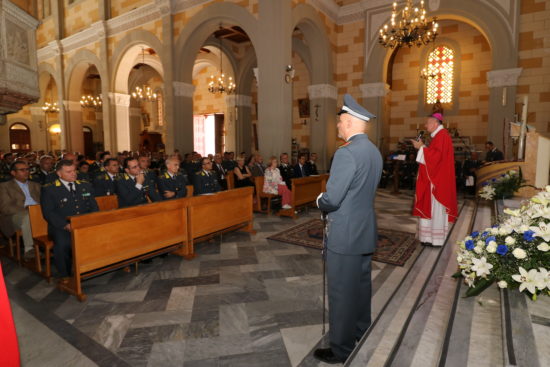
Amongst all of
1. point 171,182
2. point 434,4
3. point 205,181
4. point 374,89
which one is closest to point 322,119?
point 374,89

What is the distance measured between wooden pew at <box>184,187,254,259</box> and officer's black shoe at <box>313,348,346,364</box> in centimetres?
280

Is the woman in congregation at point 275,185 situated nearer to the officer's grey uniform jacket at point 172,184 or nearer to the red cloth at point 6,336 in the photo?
the officer's grey uniform jacket at point 172,184

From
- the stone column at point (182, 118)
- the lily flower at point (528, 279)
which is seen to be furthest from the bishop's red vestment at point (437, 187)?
the stone column at point (182, 118)

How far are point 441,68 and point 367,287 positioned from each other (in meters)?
13.3

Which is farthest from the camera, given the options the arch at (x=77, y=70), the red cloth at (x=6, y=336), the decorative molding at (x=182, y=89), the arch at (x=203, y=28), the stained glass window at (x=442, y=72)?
the arch at (x=77, y=70)

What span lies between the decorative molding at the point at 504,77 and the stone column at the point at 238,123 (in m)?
9.83

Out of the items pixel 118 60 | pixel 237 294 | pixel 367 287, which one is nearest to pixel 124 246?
pixel 237 294

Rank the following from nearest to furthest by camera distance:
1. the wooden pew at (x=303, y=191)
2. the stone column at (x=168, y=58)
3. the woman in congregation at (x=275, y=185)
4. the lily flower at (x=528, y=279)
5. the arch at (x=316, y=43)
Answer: the lily flower at (x=528, y=279)
the wooden pew at (x=303, y=191)
the woman in congregation at (x=275, y=185)
the arch at (x=316, y=43)
the stone column at (x=168, y=58)

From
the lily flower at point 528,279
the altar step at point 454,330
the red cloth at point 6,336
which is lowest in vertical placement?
the altar step at point 454,330

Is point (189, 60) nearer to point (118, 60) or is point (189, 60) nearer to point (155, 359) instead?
point (118, 60)

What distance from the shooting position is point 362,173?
2305 millimetres

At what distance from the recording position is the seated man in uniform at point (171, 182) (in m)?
5.45

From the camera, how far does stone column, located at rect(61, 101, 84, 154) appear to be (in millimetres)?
16156

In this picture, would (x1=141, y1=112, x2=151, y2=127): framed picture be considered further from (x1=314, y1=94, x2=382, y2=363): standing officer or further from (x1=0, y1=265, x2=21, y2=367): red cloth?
(x1=0, y1=265, x2=21, y2=367): red cloth
